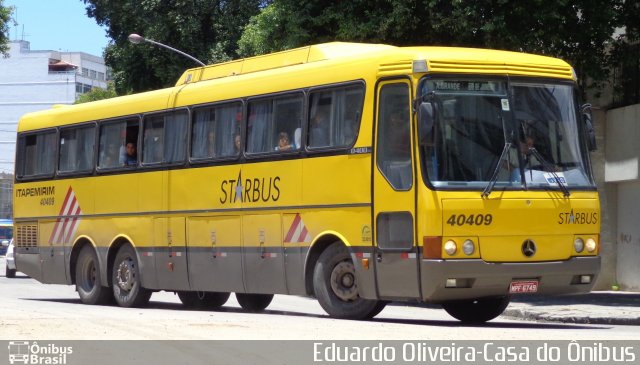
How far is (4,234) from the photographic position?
268 feet

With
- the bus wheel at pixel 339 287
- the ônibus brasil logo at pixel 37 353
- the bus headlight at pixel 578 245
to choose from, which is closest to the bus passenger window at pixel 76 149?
the bus wheel at pixel 339 287

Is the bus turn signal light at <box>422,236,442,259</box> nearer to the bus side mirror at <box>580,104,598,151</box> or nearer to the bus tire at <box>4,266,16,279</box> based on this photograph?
the bus side mirror at <box>580,104,598,151</box>

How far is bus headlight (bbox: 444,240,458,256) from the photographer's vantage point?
14.9 metres

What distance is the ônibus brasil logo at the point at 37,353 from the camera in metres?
10.8

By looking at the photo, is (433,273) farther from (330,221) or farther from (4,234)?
(4,234)

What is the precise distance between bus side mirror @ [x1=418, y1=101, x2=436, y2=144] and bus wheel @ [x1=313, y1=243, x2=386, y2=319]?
2.14 meters

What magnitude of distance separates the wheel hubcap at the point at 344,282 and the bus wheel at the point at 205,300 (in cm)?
535

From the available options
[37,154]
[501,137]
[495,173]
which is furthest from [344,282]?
[37,154]

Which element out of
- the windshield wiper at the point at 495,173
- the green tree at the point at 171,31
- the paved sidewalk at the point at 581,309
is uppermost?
the green tree at the point at 171,31

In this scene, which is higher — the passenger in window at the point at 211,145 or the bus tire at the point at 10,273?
the passenger in window at the point at 211,145

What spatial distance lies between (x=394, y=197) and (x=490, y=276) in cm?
149

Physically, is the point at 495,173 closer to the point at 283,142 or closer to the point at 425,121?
the point at 425,121

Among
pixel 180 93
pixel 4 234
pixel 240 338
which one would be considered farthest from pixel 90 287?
pixel 4 234

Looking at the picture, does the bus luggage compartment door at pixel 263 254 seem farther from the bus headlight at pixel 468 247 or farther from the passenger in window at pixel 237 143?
the bus headlight at pixel 468 247
